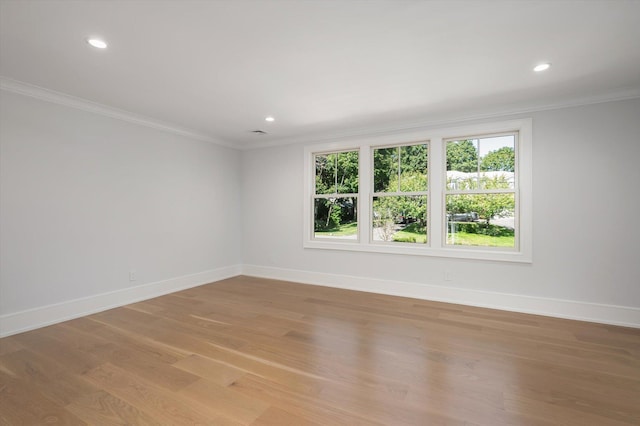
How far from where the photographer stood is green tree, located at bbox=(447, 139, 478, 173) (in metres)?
4.05

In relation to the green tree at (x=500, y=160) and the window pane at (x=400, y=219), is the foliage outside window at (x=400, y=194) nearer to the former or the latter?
the window pane at (x=400, y=219)

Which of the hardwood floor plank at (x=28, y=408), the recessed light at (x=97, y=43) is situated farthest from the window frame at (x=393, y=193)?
the hardwood floor plank at (x=28, y=408)

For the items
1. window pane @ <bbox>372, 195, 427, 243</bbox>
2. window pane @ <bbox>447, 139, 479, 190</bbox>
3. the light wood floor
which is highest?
window pane @ <bbox>447, 139, 479, 190</bbox>

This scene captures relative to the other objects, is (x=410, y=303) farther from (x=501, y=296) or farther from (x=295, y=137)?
(x=295, y=137)

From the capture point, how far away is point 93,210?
12.0ft

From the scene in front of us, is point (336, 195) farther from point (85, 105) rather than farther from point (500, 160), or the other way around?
point (85, 105)

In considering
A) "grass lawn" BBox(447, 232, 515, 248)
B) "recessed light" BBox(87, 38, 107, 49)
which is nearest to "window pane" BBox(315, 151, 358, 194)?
"grass lawn" BBox(447, 232, 515, 248)

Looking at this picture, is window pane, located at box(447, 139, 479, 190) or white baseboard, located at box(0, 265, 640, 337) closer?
white baseboard, located at box(0, 265, 640, 337)

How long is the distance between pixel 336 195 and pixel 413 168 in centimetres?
134

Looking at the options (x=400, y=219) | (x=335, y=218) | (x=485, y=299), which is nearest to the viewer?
(x=485, y=299)

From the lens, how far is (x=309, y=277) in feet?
16.8

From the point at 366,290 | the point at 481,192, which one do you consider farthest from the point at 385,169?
the point at 366,290

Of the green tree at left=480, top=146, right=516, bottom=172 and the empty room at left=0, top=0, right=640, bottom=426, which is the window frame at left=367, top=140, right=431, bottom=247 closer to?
the empty room at left=0, top=0, right=640, bottom=426

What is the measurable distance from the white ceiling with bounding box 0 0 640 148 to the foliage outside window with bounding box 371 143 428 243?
2.56 feet
